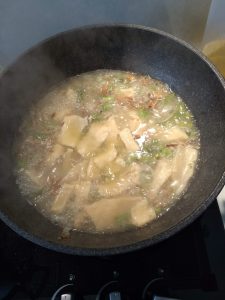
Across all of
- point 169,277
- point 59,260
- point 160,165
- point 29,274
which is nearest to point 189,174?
point 160,165

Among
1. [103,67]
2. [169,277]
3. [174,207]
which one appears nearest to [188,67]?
[103,67]

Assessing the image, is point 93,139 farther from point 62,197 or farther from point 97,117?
point 62,197

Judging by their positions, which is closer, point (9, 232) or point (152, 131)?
point (9, 232)

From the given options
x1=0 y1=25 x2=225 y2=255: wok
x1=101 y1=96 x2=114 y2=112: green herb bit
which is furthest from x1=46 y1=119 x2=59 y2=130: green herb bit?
x1=101 y1=96 x2=114 y2=112: green herb bit

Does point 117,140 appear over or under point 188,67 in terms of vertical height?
under

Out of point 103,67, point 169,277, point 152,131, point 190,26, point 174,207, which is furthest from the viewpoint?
point 190,26

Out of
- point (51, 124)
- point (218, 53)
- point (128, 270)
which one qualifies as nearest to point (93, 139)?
point (51, 124)

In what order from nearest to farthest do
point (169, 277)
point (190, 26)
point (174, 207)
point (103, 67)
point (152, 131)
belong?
1. point (169, 277)
2. point (174, 207)
3. point (152, 131)
4. point (103, 67)
5. point (190, 26)

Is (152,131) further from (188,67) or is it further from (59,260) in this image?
(59,260)

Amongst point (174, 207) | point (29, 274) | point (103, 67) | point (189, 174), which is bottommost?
point (29, 274)
